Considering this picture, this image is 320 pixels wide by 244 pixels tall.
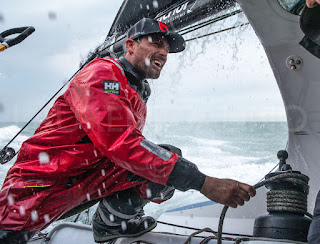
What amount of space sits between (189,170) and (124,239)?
2.26ft

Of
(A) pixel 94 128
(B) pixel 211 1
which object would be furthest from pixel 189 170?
(B) pixel 211 1

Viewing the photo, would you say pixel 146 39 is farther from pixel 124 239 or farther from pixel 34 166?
pixel 124 239

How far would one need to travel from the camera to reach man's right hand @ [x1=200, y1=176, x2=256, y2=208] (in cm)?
137

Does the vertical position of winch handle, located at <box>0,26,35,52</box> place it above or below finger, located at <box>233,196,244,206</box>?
above

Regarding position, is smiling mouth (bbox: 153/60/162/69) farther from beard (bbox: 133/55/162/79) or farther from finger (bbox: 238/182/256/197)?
finger (bbox: 238/182/256/197)

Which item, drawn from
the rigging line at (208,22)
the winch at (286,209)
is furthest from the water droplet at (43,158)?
the rigging line at (208,22)

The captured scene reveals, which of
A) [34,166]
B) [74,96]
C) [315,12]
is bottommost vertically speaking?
[34,166]

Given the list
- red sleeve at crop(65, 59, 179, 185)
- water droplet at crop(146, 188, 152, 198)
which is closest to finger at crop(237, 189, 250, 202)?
red sleeve at crop(65, 59, 179, 185)

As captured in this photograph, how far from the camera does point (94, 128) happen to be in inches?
56.6

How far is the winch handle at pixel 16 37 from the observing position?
2125 mm

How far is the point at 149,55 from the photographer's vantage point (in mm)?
1875

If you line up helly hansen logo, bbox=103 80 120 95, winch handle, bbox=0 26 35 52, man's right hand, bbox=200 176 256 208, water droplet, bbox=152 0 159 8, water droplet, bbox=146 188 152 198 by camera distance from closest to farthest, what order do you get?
man's right hand, bbox=200 176 256 208 → helly hansen logo, bbox=103 80 120 95 → water droplet, bbox=146 188 152 198 → winch handle, bbox=0 26 35 52 → water droplet, bbox=152 0 159 8

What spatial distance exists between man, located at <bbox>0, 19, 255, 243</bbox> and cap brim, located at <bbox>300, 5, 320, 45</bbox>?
→ 0.65 meters

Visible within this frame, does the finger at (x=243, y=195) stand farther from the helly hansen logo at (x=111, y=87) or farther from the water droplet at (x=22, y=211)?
the water droplet at (x=22, y=211)
